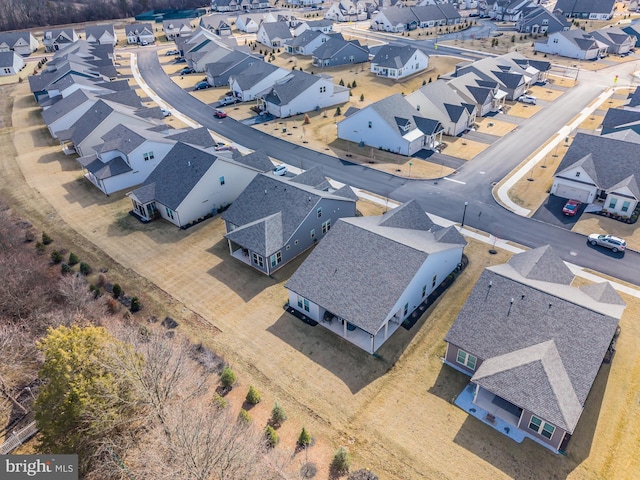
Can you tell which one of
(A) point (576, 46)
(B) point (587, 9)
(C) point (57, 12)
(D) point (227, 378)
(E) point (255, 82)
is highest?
(C) point (57, 12)

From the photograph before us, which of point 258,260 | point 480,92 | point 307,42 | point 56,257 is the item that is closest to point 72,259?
point 56,257

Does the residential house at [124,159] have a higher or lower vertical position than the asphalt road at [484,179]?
higher

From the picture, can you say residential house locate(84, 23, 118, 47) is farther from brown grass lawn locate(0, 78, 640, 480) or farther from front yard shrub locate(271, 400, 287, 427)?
front yard shrub locate(271, 400, 287, 427)

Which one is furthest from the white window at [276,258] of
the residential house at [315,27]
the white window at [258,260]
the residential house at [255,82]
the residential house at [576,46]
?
the residential house at [315,27]

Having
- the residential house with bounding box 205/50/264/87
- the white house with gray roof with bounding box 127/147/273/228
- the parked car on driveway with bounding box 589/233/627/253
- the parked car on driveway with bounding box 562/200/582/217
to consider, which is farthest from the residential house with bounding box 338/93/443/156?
the residential house with bounding box 205/50/264/87

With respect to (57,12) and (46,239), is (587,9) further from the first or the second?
(57,12)

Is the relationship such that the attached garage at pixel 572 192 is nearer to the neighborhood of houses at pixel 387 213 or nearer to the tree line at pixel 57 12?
the neighborhood of houses at pixel 387 213

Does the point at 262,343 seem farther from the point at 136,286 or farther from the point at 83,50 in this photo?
the point at 83,50
